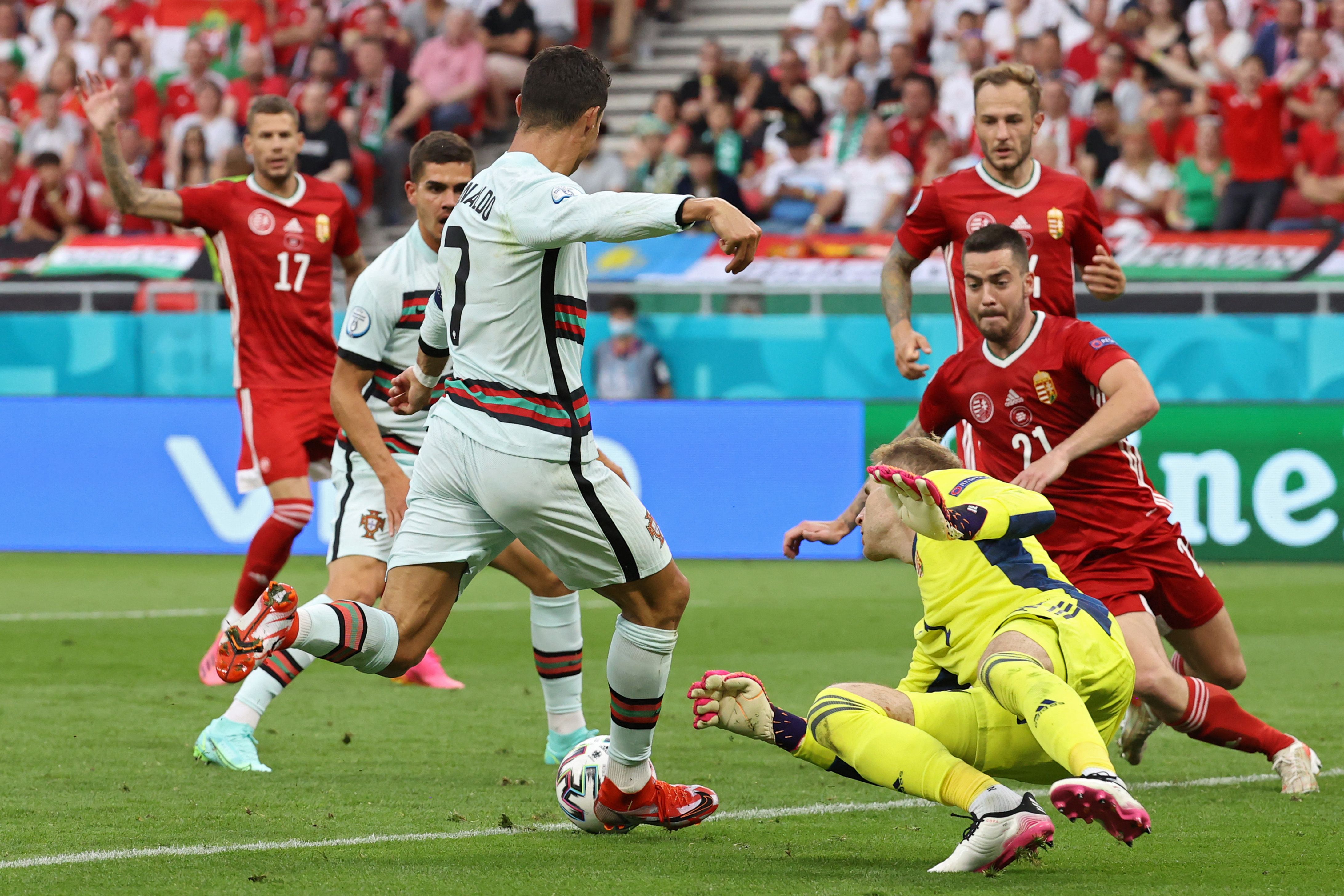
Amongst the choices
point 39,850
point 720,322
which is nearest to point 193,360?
point 720,322

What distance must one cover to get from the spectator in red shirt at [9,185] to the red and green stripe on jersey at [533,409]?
626 inches

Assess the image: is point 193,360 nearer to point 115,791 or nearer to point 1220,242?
point 1220,242

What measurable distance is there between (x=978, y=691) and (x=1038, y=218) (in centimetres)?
243

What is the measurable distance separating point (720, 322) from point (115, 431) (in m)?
4.54

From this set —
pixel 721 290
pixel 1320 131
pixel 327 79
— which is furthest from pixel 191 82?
pixel 1320 131

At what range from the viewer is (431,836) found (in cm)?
487

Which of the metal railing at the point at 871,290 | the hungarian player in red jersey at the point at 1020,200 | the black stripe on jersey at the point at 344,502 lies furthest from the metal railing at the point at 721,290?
the black stripe on jersey at the point at 344,502

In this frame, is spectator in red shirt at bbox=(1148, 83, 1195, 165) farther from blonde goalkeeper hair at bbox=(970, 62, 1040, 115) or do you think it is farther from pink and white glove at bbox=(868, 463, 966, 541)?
pink and white glove at bbox=(868, 463, 966, 541)

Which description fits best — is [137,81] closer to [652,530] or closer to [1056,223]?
[1056,223]

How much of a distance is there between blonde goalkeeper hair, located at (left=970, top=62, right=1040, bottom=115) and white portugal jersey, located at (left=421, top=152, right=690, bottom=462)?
2.41 m

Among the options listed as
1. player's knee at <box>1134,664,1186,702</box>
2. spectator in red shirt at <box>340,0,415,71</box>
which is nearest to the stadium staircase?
spectator in red shirt at <box>340,0,415,71</box>

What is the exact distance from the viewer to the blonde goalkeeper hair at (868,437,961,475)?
4.91 metres

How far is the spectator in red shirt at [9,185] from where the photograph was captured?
63.0 ft

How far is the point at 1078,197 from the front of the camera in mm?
6609
